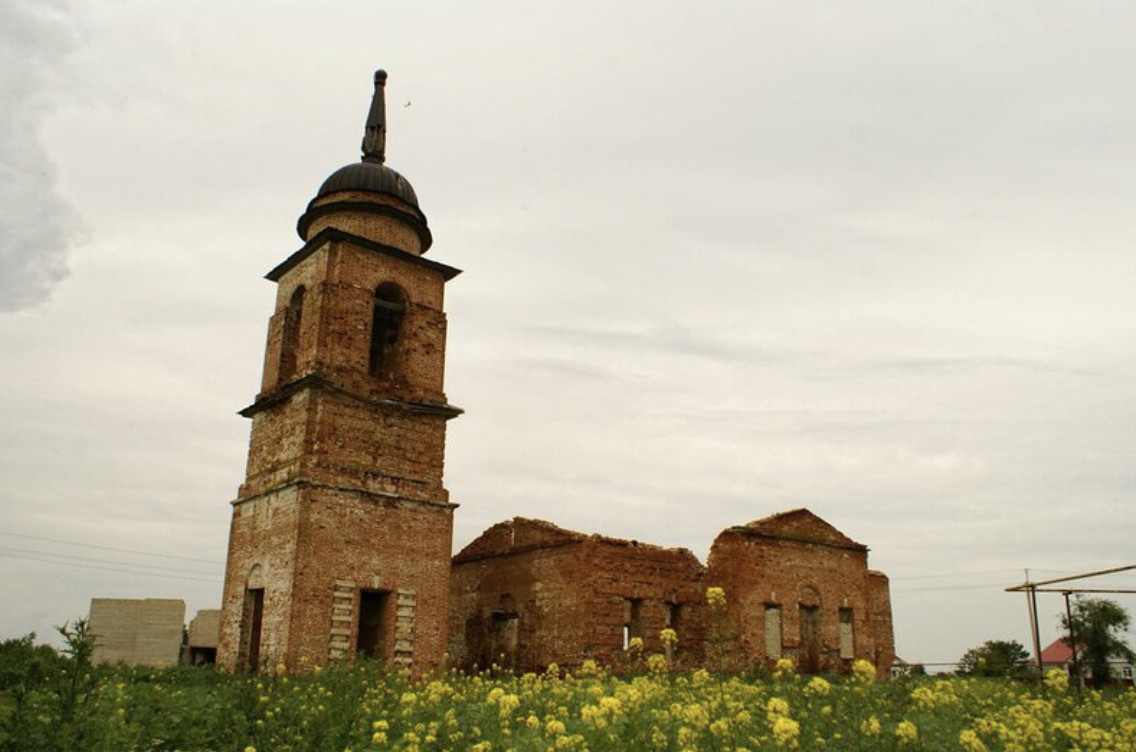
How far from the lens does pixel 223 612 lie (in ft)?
56.0

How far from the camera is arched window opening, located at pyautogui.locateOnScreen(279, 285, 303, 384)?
59.4 feet

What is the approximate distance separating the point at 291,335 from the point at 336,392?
300 cm

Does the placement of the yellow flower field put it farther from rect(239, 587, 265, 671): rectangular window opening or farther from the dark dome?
the dark dome

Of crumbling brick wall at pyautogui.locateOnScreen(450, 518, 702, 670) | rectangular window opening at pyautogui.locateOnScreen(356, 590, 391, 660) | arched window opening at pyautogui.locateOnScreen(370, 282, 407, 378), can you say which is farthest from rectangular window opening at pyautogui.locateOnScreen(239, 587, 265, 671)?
crumbling brick wall at pyautogui.locateOnScreen(450, 518, 702, 670)

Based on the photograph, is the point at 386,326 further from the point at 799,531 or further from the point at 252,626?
the point at 799,531

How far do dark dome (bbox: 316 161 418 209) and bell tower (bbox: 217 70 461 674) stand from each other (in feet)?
0.10

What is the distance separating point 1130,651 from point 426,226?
3625 cm

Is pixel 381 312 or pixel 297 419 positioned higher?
pixel 381 312

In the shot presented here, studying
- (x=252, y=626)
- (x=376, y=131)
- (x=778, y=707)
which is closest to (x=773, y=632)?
(x=252, y=626)

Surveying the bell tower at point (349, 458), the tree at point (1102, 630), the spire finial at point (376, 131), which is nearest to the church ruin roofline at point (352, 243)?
the bell tower at point (349, 458)

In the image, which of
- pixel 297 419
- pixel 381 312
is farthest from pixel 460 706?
pixel 381 312

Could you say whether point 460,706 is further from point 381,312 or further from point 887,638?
point 887,638

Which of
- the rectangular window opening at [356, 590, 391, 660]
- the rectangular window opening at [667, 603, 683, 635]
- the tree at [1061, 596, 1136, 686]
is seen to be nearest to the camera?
the rectangular window opening at [356, 590, 391, 660]

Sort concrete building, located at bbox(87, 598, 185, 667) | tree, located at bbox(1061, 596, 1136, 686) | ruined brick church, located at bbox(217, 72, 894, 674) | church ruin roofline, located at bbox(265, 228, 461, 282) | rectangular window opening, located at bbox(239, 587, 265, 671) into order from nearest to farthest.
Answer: ruined brick church, located at bbox(217, 72, 894, 674) → rectangular window opening, located at bbox(239, 587, 265, 671) → church ruin roofline, located at bbox(265, 228, 461, 282) → concrete building, located at bbox(87, 598, 185, 667) → tree, located at bbox(1061, 596, 1136, 686)
